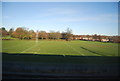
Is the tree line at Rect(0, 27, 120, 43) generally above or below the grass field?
above

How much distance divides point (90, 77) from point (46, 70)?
7.67ft

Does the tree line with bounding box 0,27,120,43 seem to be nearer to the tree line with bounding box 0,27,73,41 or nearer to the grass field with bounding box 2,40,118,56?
the tree line with bounding box 0,27,73,41

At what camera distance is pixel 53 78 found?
16.2 feet

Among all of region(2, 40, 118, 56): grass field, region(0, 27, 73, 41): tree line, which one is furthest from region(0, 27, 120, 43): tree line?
region(2, 40, 118, 56): grass field

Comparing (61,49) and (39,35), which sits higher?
(39,35)

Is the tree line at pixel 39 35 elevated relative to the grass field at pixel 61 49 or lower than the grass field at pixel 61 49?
elevated

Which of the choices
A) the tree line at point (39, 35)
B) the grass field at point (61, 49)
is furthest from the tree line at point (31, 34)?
the grass field at point (61, 49)

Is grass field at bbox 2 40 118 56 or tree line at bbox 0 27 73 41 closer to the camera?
grass field at bbox 2 40 118 56

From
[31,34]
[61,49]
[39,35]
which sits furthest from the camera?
[39,35]

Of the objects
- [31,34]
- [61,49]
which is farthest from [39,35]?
[61,49]

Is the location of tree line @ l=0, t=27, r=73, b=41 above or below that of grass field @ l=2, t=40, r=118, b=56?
above

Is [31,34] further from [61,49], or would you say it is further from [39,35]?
[61,49]

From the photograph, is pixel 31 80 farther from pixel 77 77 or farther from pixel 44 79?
pixel 77 77

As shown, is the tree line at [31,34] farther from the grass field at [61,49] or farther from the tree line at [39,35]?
the grass field at [61,49]
